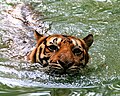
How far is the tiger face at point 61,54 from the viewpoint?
448 centimetres

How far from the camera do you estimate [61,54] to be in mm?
4508

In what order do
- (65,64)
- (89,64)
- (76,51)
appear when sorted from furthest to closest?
1. (89,64)
2. (76,51)
3. (65,64)

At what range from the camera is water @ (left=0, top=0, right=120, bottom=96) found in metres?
4.36

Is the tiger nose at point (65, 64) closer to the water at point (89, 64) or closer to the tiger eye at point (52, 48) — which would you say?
the water at point (89, 64)

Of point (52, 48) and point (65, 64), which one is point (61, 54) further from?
point (52, 48)

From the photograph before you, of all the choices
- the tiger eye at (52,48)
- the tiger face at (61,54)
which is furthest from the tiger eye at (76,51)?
the tiger eye at (52,48)

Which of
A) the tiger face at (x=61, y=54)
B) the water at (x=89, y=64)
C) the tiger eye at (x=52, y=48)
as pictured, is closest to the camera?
the water at (x=89, y=64)

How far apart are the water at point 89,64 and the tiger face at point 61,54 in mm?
123

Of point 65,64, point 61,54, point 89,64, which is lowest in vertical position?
point 89,64

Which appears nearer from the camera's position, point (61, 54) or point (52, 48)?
point (61, 54)

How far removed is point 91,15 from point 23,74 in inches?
138

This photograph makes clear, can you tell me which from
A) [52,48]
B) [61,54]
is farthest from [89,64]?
[61,54]

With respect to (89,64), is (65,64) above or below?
above

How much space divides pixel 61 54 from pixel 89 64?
1.02 meters
